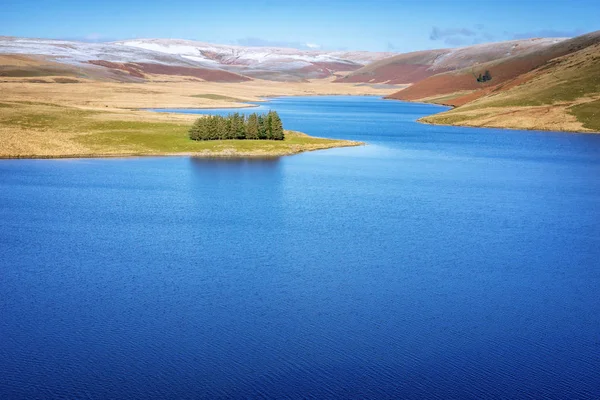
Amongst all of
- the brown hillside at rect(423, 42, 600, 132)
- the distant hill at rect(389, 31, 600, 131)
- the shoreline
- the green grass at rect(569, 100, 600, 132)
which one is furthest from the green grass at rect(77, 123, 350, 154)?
the green grass at rect(569, 100, 600, 132)

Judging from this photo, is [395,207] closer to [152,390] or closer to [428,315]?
[428,315]

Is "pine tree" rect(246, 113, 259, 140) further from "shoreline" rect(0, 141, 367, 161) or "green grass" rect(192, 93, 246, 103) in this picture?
"green grass" rect(192, 93, 246, 103)

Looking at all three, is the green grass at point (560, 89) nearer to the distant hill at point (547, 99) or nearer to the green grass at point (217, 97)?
the distant hill at point (547, 99)

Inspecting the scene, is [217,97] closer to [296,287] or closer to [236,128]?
[236,128]

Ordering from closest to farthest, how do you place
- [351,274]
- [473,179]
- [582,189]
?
[351,274]
[582,189]
[473,179]

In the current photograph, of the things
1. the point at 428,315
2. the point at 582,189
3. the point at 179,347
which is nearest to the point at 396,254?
the point at 428,315

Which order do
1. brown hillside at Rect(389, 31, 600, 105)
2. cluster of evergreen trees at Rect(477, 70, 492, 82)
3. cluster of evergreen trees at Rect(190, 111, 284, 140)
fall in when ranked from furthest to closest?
cluster of evergreen trees at Rect(477, 70, 492, 82) < brown hillside at Rect(389, 31, 600, 105) < cluster of evergreen trees at Rect(190, 111, 284, 140)

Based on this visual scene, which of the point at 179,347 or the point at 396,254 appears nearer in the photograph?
the point at 179,347
